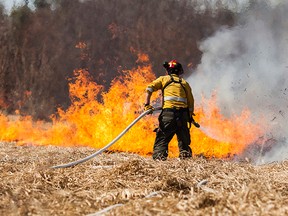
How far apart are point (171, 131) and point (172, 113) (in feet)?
1.12

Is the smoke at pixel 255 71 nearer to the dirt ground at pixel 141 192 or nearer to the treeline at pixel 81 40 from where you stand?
the treeline at pixel 81 40

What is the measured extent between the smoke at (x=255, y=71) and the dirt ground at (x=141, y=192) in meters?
7.14

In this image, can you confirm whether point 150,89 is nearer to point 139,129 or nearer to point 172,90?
point 172,90

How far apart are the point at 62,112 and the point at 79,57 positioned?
446 centimetres

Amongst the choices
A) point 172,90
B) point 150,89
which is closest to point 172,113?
point 172,90

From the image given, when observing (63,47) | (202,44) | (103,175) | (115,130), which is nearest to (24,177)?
(103,175)

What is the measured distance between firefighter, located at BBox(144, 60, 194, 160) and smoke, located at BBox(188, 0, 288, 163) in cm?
435

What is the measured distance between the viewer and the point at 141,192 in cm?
362

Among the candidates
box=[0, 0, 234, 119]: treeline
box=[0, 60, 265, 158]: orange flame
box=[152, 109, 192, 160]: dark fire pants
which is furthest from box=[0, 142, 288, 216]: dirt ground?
box=[0, 0, 234, 119]: treeline

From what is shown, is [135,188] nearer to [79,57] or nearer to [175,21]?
[175,21]

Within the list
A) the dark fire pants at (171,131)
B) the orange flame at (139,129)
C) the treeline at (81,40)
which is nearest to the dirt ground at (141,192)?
the dark fire pants at (171,131)

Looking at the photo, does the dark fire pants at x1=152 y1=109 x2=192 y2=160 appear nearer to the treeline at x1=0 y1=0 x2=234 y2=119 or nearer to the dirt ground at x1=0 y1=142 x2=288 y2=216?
the dirt ground at x1=0 y1=142 x2=288 y2=216

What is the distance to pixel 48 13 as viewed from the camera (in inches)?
1077

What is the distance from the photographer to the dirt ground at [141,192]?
2.97m
